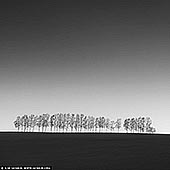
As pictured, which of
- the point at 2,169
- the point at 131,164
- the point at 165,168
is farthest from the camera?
the point at 131,164

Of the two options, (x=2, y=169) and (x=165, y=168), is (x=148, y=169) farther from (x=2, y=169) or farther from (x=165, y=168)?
(x=2, y=169)

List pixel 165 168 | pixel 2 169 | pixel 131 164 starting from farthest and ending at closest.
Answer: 1. pixel 131 164
2. pixel 165 168
3. pixel 2 169

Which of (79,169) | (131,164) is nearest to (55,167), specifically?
(79,169)

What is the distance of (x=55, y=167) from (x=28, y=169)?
440cm

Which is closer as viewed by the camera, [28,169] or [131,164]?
[28,169]

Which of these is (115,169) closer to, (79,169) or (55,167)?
(79,169)

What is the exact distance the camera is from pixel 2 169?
29484 mm

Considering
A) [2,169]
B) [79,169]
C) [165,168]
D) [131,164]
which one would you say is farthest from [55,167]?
[165,168]

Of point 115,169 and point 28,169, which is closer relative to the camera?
point 28,169

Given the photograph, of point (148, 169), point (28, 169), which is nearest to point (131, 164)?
point (148, 169)

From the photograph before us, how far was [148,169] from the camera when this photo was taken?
31.9m

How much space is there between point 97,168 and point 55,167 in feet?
14.6

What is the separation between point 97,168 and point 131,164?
18.3 ft

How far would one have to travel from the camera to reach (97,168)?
32500 millimetres
